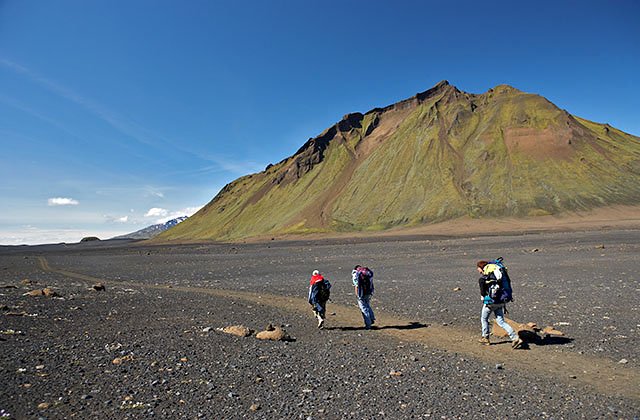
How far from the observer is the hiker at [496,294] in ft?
32.8

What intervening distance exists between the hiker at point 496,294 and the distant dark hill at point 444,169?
74.4 meters

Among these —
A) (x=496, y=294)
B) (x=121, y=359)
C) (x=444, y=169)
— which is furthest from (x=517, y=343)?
(x=444, y=169)

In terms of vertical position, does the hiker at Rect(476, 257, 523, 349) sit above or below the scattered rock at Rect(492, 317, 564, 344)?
above

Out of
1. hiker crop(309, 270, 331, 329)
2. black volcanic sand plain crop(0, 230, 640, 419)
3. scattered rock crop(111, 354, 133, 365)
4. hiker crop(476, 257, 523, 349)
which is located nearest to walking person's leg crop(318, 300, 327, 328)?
hiker crop(309, 270, 331, 329)

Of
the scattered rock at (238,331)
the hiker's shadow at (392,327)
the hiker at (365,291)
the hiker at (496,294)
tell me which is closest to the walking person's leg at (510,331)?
the hiker at (496,294)

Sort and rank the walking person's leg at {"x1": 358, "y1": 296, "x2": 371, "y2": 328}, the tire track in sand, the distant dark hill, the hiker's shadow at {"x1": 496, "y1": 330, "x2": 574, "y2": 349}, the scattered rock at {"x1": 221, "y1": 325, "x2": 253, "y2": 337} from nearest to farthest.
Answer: the tire track in sand, the hiker's shadow at {"x1": 496, "y1": 330, "x2": 574, "y2": 349}, the scattered rock at {"x1": 221, "y1": 325, "x2": 253, "y2": 337}, the walking person's leg at {"x1": 358, "y1": 296, "x2": 371, "y2": 328}, the distant dark hill

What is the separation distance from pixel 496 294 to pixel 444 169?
91.1 metres

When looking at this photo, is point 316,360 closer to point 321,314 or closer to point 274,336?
point 274,336

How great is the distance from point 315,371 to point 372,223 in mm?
85402

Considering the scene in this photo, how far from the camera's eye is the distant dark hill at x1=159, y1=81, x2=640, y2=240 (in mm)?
83625

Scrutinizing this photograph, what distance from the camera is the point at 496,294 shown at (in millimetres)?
10031

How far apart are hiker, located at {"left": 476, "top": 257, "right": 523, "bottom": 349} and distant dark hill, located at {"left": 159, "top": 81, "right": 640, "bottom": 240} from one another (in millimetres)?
74378

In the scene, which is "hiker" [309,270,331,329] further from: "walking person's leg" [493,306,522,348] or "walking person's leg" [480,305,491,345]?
"walking person's leg" [493,306,522,348]

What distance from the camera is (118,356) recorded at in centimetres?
869
